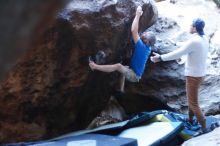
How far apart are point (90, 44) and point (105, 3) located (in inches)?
20.4

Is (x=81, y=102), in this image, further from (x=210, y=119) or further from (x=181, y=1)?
(x=181, y=1)

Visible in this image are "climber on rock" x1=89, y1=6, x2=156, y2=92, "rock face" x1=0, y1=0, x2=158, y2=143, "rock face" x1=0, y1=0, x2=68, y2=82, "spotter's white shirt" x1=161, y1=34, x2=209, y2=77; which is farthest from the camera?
"climber on rock" x1=89, y1=6, x2=156, y2=92

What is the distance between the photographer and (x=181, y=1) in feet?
32.1

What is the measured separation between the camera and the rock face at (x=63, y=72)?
461 cm

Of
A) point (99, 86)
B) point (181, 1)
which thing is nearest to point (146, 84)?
point (99, 86)

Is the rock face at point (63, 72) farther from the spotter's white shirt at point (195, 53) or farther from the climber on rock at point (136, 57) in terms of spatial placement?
the spotter's white shirt at point (195, 53)

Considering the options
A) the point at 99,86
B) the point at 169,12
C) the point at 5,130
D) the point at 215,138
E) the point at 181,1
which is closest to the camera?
the point at 215,138

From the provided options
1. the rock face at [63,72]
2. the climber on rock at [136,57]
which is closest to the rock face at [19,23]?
the rock face at [63,72]

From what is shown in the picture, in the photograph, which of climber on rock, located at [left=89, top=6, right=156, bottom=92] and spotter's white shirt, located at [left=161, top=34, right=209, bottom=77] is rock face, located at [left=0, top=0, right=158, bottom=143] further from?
spotter's white shirt, located at [left=161, top=34, right=209, bottom=77]

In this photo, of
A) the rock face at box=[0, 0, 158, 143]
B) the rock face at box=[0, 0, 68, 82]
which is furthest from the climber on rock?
the rock face at box=[0, 0, 68, 82]

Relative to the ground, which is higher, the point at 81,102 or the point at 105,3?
the point at 105,3

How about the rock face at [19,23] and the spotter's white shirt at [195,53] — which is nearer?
the rock face at [19,23]

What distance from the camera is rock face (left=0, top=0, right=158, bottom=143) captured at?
4613mm

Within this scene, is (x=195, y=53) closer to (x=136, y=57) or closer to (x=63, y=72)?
(x=136, y=57)
